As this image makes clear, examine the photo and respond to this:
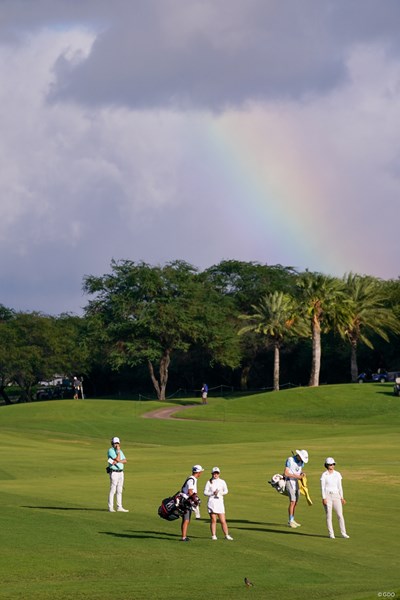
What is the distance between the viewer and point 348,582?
74.3ft

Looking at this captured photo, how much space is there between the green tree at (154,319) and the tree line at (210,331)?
0.45ft

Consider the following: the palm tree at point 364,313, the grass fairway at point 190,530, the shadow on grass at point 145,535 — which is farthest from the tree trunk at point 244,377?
the shadow on grass at point 145,535

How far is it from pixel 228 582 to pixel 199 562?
2.27 metres

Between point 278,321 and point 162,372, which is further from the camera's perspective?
point 162,372

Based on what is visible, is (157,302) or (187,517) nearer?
(187,517)

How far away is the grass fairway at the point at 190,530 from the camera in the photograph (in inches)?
857

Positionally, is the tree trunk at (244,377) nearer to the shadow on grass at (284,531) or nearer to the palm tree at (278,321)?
the palm tree at (278,321)

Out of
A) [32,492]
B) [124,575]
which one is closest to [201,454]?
[32,492]

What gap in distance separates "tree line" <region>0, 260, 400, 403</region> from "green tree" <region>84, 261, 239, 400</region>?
138 mm

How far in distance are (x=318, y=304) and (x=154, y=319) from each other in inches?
1086

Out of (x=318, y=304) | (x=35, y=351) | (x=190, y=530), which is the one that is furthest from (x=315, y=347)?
(x=190, y=530)

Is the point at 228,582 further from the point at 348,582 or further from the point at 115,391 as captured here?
the point at 115,391

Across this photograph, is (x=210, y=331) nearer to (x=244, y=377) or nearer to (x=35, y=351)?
(x=244, y=377)

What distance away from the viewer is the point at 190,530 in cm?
2955
